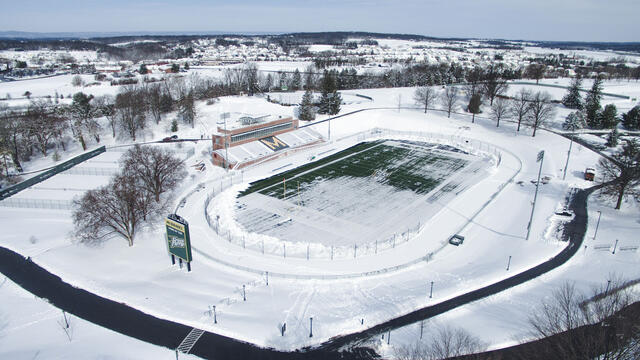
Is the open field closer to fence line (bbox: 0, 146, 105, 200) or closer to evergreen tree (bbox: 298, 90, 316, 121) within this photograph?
evergreen tree (bbox: 298, 90, 316, 121)

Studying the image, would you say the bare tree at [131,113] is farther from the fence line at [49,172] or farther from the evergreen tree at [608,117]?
the evergreen tree at [608,117]

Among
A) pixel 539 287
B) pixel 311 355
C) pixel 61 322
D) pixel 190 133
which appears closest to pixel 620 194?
pixel 539 287

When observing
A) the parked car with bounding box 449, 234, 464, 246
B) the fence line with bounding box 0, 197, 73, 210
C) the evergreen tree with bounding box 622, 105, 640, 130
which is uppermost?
the evergreen tree with bounding box 622, 105, 640, 130

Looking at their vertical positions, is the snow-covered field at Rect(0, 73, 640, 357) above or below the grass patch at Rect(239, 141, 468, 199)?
below

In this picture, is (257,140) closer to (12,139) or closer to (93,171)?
(93,171)

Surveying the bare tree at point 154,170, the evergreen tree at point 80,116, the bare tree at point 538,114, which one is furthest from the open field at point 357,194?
Result: the evergreen tree at point 80,116

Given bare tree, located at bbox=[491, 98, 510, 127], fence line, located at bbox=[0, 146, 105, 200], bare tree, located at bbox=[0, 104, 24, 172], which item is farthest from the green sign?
bare tree, located at bbox=[491, 98, 510, 127]

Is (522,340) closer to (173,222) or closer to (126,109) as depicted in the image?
(173,222)
